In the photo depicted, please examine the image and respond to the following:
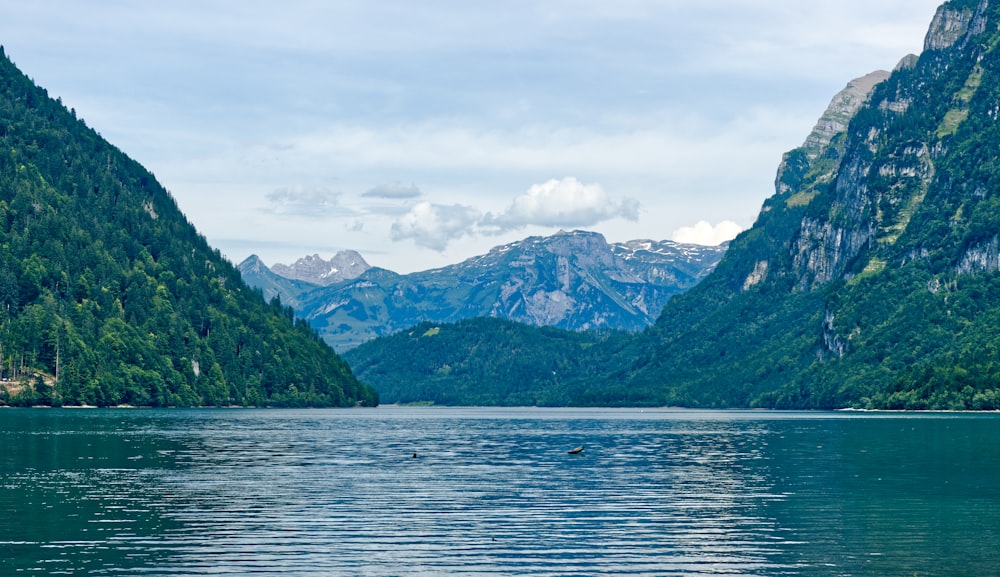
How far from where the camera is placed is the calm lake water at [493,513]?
199 ft

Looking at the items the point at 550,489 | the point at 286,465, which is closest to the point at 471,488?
the point at 550,489

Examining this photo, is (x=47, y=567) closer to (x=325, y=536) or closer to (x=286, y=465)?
(x=325, y=536)

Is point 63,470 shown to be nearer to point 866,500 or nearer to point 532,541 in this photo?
point 532,541

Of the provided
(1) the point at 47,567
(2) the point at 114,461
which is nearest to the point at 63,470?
(2) the point at 114,461

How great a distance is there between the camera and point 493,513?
82188 mm

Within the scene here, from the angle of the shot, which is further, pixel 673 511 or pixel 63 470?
pixel 63 470

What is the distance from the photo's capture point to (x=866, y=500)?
89062 millimetres

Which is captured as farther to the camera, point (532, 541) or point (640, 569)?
point (532, 541)

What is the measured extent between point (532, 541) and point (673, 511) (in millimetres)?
18304

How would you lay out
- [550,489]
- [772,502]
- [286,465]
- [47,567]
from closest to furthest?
[47,567]
[772,502]
[550,489]
[286,465]

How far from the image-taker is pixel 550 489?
100m

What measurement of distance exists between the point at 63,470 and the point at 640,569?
229 feet

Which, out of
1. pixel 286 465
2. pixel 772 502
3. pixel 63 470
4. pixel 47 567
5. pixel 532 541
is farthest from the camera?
pixel 286 465

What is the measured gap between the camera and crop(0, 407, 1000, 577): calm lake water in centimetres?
6075
